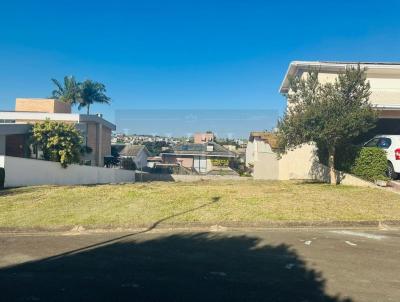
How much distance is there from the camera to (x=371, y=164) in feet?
51.6

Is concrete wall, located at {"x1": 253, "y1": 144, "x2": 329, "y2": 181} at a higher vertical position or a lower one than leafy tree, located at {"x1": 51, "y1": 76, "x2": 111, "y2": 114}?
lower

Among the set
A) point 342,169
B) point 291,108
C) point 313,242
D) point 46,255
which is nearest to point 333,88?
point 291,108

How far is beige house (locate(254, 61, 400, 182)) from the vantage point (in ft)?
69.6

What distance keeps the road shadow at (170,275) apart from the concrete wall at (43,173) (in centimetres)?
1356

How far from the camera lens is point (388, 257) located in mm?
6863

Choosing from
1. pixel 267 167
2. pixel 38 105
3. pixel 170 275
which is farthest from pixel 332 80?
pixel 38 105

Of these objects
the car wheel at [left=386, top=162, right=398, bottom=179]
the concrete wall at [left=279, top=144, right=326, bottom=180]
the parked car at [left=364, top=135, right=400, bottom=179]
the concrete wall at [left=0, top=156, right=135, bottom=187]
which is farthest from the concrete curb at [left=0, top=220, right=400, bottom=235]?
the concrete wall at [left=279, top=144, right=326, bottom=180]

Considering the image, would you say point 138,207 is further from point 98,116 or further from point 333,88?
point 98,116

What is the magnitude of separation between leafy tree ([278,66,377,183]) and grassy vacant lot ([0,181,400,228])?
2.05m

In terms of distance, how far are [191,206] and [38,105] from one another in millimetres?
32886

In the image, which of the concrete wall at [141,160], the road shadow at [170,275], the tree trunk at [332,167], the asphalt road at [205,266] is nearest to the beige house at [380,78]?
the tree trunk at [332,167]

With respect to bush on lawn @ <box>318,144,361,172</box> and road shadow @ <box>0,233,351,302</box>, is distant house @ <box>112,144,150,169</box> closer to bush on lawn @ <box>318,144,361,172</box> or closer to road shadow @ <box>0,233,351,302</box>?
bush on lawn @ <box>318,144,361,172</box>

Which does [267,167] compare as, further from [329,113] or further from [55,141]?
[55,141]

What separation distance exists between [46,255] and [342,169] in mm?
13366
